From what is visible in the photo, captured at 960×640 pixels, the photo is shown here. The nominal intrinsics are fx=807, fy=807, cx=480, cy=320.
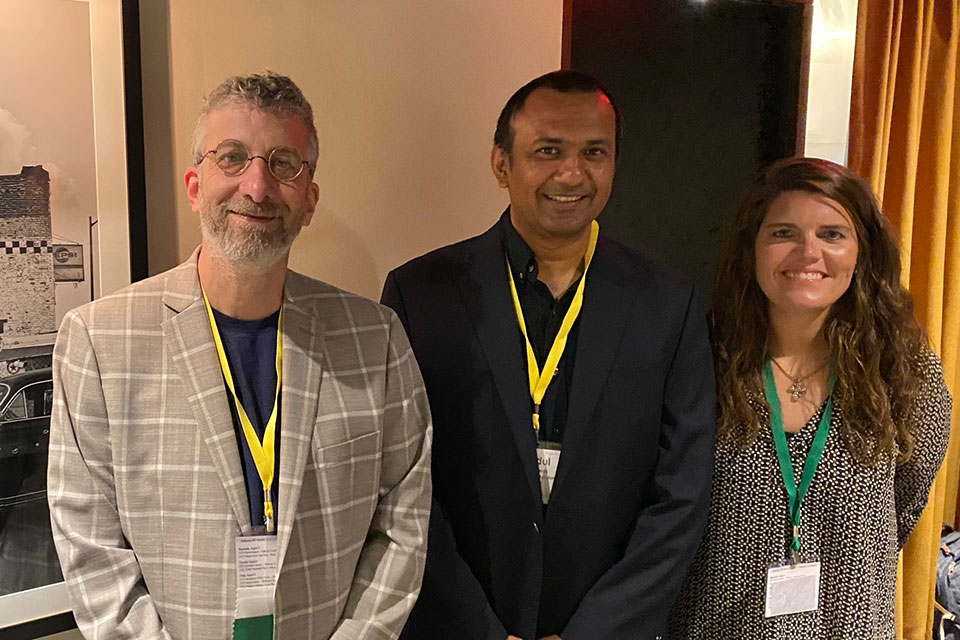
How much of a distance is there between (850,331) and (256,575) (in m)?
1.50

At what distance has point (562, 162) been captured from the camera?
1.76m

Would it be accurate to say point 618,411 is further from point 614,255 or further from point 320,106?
point 320,106

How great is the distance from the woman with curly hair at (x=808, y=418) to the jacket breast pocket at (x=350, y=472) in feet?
2.95

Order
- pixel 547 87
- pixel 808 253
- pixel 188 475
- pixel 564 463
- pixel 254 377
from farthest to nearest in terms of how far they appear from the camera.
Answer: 1. pixel 808 253
2. pixel 547 87
3. pixel 564 463
4. pixel 254 377
5. pixel 188 475

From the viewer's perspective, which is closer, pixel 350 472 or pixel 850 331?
pixel 350 472

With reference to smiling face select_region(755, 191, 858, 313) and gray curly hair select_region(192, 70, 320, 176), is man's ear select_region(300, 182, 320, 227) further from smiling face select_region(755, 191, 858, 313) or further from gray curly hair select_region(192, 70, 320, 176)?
smiling face select_region(755, 191, 858, 313)

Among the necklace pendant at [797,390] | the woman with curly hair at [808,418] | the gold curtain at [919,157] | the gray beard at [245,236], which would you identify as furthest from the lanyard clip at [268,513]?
the gold curtain at [919,157]

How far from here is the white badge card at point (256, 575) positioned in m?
1.37

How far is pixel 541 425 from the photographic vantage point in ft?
5.76

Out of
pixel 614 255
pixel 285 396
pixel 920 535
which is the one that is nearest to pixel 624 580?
pixel 614 255

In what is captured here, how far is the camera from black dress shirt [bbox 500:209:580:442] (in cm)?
175

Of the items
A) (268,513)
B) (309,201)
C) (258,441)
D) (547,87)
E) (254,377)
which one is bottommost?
(268,513)

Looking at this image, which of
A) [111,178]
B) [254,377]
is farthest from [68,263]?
[254,377]

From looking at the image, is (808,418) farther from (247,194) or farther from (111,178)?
(111,178)
